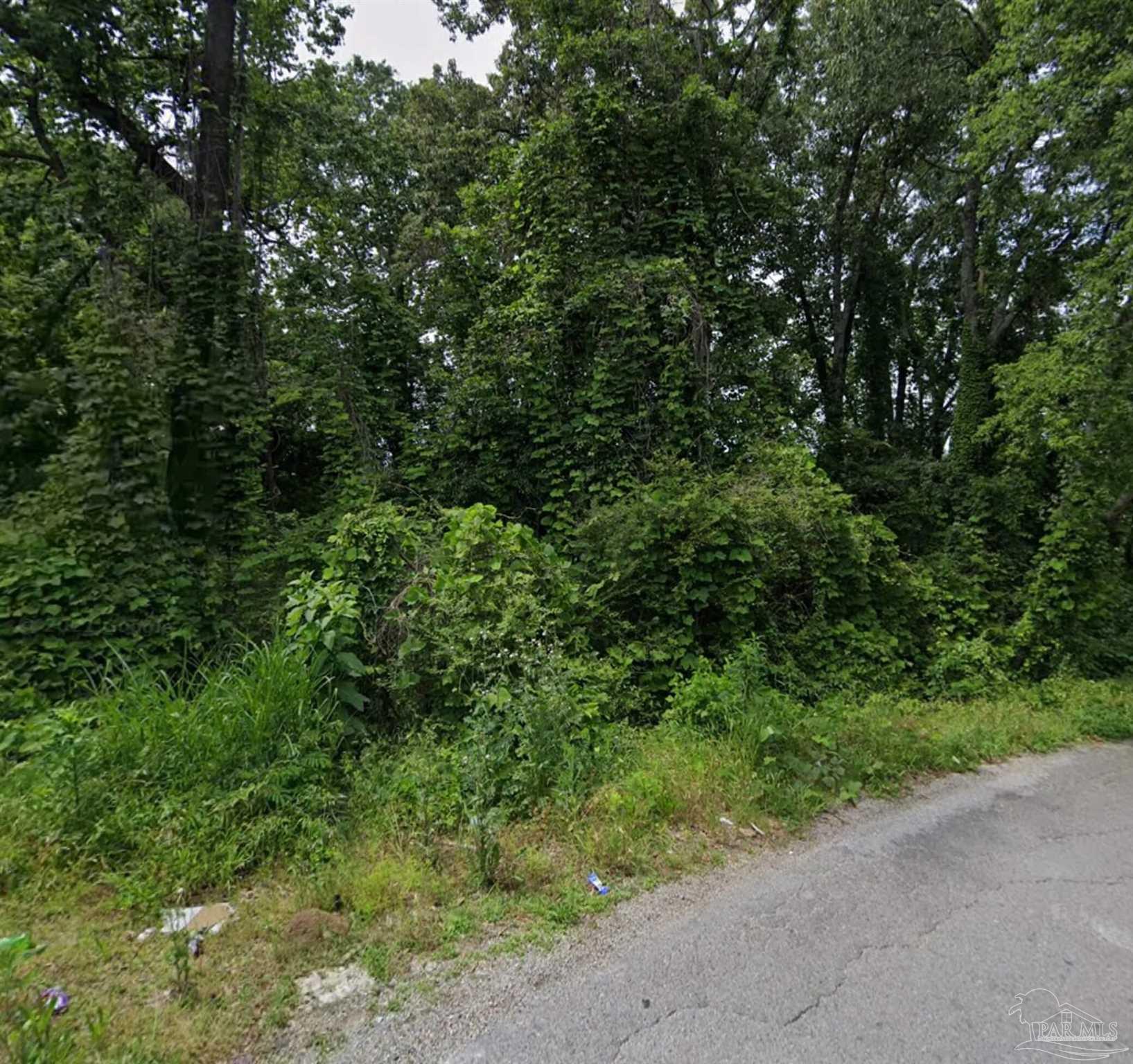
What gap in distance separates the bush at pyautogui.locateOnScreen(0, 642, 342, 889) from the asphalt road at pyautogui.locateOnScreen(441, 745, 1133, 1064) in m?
1.44

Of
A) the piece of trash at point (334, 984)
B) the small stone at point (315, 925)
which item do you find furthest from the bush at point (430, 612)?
the piece of trash at point (334, 984)

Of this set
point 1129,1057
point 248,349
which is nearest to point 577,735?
point 1129,1057

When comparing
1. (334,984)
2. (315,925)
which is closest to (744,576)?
(315,925)

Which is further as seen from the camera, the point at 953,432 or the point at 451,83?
the point at 451,83

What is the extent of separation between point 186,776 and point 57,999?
1348 mm

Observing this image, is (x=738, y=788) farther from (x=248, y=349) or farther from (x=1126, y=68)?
(x=1126, y=68)

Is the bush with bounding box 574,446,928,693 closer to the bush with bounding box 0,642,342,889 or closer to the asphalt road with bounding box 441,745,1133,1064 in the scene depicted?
the asphalt road with bounding box 441,745,1133,1064

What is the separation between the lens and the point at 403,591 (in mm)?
4926

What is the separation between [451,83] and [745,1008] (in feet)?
57.3

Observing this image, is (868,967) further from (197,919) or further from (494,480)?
(494,480)

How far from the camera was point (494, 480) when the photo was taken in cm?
831

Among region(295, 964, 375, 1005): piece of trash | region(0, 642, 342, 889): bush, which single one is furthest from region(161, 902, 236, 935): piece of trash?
region(295, 964, 375, 1005): piece of trash

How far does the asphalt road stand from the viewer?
2062mm

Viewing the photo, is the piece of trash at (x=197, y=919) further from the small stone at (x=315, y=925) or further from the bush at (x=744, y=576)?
the bush at (x=744, y=576)
